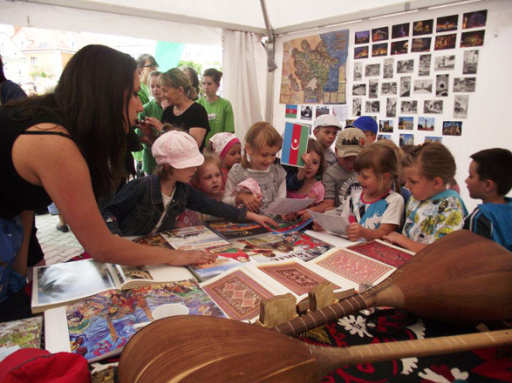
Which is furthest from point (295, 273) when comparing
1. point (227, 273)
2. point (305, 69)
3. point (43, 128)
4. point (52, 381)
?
point (305, 69)

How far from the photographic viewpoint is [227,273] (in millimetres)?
1139

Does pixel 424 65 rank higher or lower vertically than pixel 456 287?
higher

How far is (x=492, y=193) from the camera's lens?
1.71 metres

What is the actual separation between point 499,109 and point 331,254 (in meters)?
1.79

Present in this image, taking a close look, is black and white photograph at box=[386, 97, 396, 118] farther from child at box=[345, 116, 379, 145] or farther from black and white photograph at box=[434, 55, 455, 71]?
black and white photograph at box=[434, 55, 455, 71]

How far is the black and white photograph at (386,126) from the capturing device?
2867mm

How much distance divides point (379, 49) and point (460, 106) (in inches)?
32.2

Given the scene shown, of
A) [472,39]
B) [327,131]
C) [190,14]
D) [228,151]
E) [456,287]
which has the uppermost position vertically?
[190,14]

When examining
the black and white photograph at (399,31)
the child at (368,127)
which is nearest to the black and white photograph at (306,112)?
the child at (368,127)

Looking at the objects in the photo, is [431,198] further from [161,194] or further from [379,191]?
[161,194]

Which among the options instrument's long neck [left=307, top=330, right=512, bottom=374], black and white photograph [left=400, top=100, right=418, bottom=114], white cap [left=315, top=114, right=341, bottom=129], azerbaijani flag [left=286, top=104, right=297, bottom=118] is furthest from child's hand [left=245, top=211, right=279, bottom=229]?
azerbaijani flag [left=286, top=104, right=297, bottom=118]

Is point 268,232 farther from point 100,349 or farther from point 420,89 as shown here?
point 420,89

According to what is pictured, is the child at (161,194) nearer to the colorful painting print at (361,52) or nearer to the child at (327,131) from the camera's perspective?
the child at (327,131)

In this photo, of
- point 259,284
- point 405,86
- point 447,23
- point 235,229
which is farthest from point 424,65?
point 259,284
